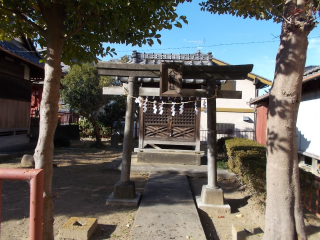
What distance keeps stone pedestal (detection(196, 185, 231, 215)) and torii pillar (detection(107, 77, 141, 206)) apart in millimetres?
1443

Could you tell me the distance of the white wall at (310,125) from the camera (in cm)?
802

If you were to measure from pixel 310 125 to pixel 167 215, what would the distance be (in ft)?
22.5

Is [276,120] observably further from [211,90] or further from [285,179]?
[211,90]

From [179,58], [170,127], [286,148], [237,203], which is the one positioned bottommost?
[237,203]

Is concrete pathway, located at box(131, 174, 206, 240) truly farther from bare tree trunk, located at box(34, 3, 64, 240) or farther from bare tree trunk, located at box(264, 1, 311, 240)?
bare tree trunk, located at box(34, 3, 64, 240)

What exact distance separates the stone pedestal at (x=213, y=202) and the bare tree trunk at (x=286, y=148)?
73.3 inches

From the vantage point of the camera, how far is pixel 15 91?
11203mm

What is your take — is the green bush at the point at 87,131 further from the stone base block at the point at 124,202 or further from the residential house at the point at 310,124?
the stone base block at the point at 124,202

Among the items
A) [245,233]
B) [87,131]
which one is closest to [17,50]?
[87,131]

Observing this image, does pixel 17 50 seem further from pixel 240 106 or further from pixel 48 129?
pixel 240 106

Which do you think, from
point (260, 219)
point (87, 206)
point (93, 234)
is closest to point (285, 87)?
point (260, 219)

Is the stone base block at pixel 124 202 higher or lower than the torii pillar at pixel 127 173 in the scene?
lower

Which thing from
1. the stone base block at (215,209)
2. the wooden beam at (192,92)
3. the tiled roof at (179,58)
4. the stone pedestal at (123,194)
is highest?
the tiled roof at (179,58)

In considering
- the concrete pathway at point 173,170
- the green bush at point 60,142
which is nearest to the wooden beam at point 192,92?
the concrete pathway at point 173,170
